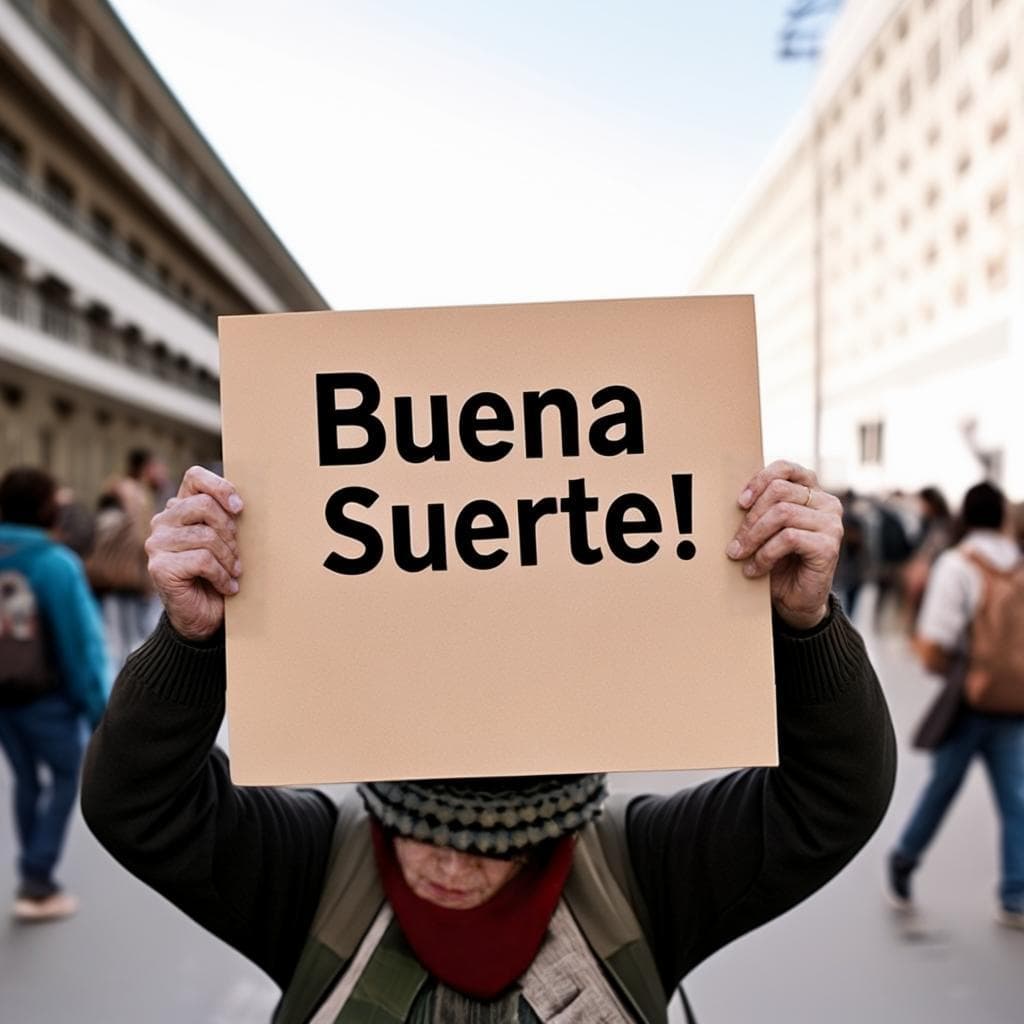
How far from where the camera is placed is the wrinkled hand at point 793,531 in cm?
128

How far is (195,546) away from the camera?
1287mm

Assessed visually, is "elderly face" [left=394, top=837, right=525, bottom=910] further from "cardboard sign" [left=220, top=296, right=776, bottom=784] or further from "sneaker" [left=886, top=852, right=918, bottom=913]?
"sneaker" [left=886, top=852, right=918, bottom=913]

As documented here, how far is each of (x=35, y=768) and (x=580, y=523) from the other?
419 cm

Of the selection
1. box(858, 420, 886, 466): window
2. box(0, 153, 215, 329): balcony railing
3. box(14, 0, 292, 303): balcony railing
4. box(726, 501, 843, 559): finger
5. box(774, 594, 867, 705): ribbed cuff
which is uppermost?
box(14, 0, 292, 303): balcony railing

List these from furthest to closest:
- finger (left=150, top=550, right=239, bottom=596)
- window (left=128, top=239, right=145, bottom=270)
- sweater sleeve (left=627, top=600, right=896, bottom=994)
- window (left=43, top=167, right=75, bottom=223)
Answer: window (left=128, top=239, right=145, bottom=270) < window (left=43, top=167, right=75, bottom=223) < sweater sleeve (left=627, top=600, right=896, bottom=994) < finger (left=150, top=550, right=239, bottom=596)

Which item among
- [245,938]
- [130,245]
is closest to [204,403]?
[130,245]

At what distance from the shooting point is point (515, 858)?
1.47 m

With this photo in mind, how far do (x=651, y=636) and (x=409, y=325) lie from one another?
1.56 feet

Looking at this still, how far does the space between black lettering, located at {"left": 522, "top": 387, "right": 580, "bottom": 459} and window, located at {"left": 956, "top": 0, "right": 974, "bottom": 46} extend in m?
27.8

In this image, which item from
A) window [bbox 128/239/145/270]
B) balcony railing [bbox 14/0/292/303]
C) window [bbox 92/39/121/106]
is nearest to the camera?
balcony railing [bbox 14/0/292/303]

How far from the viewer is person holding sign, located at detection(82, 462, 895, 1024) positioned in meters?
1.33

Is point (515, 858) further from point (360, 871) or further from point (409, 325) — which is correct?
point (409, 325)

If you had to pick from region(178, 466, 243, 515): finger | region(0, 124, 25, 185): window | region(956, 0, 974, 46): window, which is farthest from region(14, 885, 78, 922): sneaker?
region(956, 0, 974, 46): window

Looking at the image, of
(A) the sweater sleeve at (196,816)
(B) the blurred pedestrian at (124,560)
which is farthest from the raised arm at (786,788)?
(B) the blurred pedestrian at (124,560)
